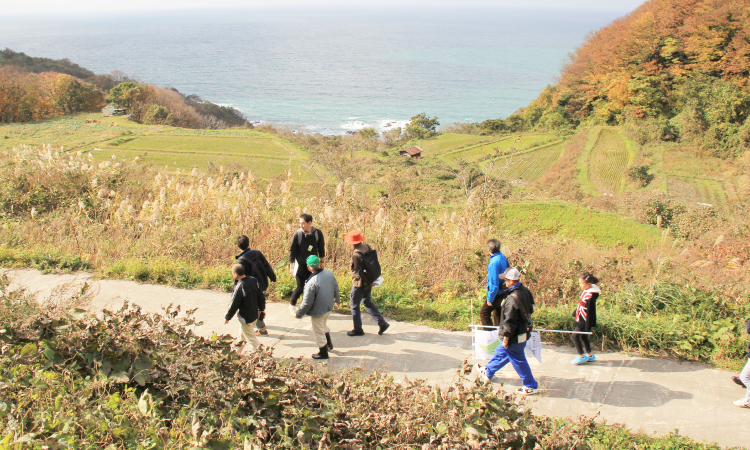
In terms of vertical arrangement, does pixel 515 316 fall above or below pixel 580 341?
above

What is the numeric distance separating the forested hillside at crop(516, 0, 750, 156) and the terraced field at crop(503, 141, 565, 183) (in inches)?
385

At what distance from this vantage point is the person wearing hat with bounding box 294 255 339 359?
5.98 meters

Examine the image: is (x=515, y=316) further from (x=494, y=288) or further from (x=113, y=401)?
(x=113, y=401)

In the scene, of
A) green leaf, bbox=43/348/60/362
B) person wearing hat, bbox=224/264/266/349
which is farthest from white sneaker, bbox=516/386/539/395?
green leaf, bbox=43/348/60/362

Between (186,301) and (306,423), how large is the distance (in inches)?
173

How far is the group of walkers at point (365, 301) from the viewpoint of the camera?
5.41m

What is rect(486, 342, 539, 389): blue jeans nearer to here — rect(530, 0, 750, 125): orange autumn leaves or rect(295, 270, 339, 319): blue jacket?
rect(295, 270, 339, 319): blue jacket

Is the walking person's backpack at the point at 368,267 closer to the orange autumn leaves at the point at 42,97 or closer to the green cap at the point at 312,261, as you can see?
the green cap at the point at 312,261

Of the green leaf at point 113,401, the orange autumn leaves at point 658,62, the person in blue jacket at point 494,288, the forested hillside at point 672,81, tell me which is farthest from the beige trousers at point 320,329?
the orange autumn leaves at point 658,62

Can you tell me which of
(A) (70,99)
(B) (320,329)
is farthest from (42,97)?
(B) (320,329)

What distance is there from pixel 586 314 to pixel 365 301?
9.56 ft

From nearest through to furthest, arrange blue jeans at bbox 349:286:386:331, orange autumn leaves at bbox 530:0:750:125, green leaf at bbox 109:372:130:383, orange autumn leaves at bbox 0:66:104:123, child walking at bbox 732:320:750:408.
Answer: green leaf at bbox 109:372:130:383 < child walking at bbox 732:320:750:408 < blue jeans at bbox 349:286:386:331 < orange autumn leaves at bbox 0:66:104:123 < orange autumn leaves at bbox 530:0:750:125

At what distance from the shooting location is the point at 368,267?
6.53m

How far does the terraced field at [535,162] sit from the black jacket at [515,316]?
4339 centimetres
